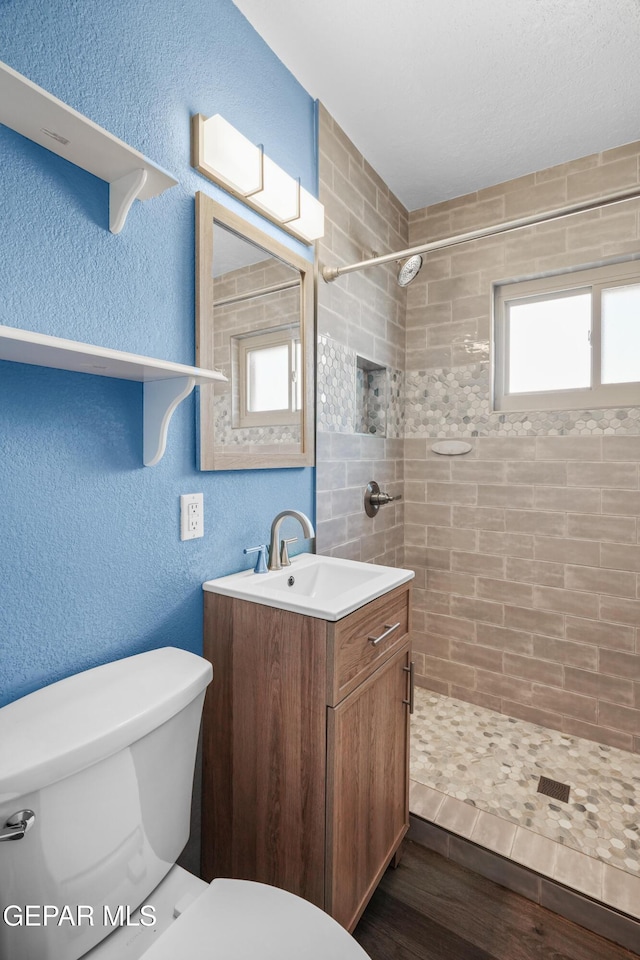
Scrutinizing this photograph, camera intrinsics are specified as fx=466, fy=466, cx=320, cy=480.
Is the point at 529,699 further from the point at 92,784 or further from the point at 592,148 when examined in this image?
the point at 592,148

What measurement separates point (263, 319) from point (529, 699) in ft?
7.23

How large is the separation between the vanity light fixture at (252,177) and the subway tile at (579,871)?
2.27 meters

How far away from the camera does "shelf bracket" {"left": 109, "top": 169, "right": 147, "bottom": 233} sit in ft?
3.39

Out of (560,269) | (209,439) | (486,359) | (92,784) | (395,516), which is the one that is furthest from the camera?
(395,516)

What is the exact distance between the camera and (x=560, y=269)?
2271mm

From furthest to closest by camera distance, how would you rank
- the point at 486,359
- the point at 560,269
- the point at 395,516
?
the point at 395,516
the point at 486,359
the point at 560,269

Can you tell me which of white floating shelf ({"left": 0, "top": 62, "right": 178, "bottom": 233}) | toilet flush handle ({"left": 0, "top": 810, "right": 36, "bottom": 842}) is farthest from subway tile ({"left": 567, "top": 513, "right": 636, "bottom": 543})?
toilet flush handle ({"left": 0, "top": 810, "right": 36, "bottom": 842})

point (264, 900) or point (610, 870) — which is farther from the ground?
point (264, 900)

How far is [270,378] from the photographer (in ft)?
5.34

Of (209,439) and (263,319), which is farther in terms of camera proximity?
(263,319)

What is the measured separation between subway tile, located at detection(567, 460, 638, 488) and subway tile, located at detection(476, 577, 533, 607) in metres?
0.50

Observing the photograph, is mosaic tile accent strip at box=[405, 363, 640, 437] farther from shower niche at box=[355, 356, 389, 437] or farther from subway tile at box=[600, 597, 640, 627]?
subway tile at box=[600, 597, 640, 627]

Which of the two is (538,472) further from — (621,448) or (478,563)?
(478,563)

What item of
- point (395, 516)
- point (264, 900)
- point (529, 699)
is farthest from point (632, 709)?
point (264, 900)
